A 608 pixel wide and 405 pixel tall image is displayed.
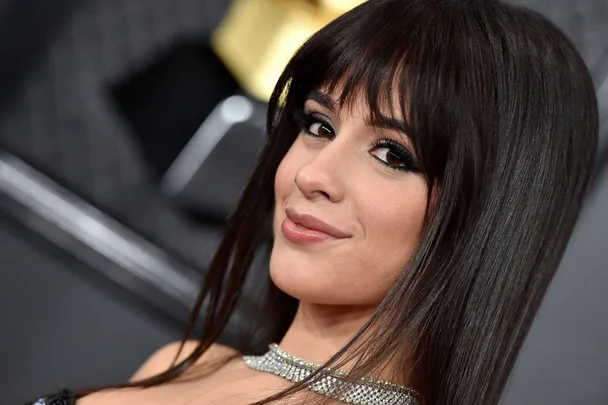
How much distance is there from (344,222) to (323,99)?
142 mm

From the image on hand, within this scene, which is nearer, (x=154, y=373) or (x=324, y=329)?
(x=324, y=329)

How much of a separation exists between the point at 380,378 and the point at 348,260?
144mm

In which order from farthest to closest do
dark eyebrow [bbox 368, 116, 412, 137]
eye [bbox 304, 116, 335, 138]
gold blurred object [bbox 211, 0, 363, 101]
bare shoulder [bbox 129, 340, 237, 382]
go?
gold blurred object [bbox 211, 0, 363, 101] → bare shoulder [bbox 129, 340, 237, 382] → eye [bbox 304, 116, 335, 138] → dark eyebrow [bbox 368, 116, 412, 137]

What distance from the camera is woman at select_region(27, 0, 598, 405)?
891 millimetres

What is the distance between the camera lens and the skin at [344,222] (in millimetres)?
907

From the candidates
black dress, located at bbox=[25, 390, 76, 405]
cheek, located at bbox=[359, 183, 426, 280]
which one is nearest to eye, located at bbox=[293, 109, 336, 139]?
cheek, located at bbox=[359, 183, 426, 280]

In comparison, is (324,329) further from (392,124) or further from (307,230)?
(392,124)

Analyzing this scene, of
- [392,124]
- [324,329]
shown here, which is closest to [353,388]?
[324,329]

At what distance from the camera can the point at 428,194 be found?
90cm

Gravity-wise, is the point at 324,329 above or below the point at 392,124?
below

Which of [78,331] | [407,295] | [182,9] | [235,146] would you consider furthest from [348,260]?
[182,9]

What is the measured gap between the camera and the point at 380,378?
960mm

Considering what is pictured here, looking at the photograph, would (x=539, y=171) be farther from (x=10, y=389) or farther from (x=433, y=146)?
(x=10, y=389)

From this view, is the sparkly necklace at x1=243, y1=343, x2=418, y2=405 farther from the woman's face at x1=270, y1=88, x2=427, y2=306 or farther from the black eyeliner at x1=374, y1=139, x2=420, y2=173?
the black eyeliner at x1=374, y1=139, x2=420, y2=173
